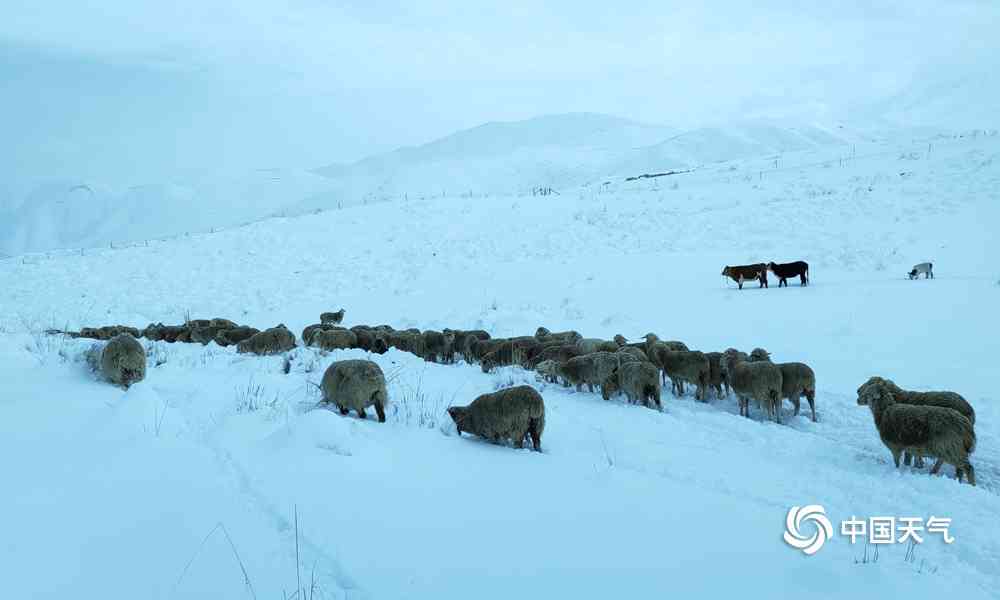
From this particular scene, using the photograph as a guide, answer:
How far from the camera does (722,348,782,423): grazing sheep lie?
7066 millimetres

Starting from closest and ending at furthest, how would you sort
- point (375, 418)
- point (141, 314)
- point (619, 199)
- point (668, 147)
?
point (375, 418)
point (141, 314)
point (619, 199)
point (668, 147)

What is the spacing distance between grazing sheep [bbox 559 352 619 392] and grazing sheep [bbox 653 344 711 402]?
92 centimetres

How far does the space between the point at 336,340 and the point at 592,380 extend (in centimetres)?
574

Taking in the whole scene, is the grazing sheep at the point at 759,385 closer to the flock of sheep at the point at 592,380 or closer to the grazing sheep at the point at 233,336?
the flock of sheep at the point at 592,380

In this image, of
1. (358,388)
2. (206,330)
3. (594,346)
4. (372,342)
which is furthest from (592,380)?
(206,330)

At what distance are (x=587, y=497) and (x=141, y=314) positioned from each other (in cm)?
2129

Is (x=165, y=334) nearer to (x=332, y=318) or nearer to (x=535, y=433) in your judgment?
(x=332, y=318)

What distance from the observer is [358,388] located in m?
6.05

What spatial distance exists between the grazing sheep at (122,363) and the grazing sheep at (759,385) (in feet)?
22.8

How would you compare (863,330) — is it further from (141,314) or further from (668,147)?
(668,147)

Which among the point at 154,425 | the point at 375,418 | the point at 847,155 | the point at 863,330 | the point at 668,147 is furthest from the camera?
the point at 668,147

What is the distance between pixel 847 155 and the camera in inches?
1254

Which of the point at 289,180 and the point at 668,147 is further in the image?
the point at 289,180

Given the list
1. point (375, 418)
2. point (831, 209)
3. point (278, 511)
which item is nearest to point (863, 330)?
point (375, 418)
